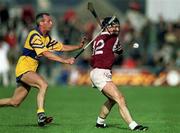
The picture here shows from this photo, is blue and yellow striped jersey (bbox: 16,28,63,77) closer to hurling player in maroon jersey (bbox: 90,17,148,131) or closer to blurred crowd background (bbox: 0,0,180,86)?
hurling player in maroon jersey (bbox: 90,17,148,131)

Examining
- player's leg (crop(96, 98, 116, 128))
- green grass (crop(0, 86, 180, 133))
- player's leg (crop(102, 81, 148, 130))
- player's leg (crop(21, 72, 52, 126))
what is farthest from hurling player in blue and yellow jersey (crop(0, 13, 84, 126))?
player's leg (crop(102, 81, 148, 130))

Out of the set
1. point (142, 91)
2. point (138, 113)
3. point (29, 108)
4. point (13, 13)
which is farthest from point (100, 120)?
point (13, 13)

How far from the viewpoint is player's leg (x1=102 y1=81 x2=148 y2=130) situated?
14.4 m

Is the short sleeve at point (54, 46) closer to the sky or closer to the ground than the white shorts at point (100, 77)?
closer to the sky

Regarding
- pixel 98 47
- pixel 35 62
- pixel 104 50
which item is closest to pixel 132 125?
pixel 104 50

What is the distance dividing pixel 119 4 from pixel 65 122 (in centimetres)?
1954

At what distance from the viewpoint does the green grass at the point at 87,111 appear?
15125mm

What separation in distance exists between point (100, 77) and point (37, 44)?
148 cm

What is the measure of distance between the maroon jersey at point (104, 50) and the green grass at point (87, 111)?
129 cm

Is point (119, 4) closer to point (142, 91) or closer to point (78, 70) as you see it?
point (78, 70)

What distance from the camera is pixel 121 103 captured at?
47.8ft

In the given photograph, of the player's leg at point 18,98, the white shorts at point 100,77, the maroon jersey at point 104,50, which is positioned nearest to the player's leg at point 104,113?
the white shorts at point 100,77

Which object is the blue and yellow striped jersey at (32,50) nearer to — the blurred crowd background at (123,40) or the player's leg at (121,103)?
the player's leg at (121,103)

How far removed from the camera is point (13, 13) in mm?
34969
